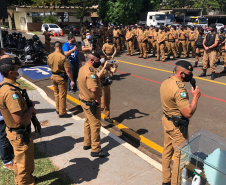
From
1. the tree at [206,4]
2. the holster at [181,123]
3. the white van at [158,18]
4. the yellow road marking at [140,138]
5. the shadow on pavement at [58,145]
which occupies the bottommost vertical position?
the yellow road marking at [140,138]

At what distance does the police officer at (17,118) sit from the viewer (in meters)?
2.76

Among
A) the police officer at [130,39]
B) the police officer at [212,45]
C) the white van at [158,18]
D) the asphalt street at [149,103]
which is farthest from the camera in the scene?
the white van at [158,18]

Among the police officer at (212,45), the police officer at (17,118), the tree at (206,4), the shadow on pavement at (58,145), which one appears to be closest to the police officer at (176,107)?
the police officer at (17,118)

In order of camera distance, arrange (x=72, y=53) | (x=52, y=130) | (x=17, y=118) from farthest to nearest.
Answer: (x=72, y=53) < (x=52, y=130) < (x=17, y=118)

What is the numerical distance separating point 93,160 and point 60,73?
2480 mm

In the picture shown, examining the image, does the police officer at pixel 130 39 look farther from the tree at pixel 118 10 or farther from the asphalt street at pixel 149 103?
the tree at pixel 118 10

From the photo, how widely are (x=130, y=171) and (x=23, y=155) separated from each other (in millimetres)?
1717

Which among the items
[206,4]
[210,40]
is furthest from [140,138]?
[206,4]

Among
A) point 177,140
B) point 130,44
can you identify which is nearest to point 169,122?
point 177,140

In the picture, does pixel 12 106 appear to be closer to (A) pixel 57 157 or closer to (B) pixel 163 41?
(A) pixel 57 157

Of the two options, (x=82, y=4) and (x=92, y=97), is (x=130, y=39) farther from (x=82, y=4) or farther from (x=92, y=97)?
(x=82, y=4)

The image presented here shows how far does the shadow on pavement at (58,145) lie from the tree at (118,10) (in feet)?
85.0

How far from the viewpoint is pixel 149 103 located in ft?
22.6

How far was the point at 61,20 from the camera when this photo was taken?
38000 millimetres
